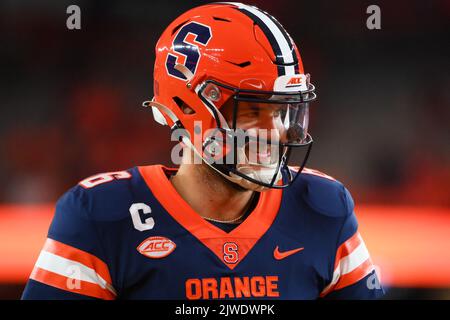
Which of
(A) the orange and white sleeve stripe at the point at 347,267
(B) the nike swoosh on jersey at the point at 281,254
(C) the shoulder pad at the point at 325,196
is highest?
(C) the shoulder pad at the point at 325,196

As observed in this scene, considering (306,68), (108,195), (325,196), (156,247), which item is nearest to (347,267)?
(325,196)

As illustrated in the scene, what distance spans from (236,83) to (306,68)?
3.67 metres

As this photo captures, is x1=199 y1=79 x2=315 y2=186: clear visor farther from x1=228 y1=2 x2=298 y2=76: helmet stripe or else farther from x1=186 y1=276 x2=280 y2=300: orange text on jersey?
x1=186 y1=276 x2=280 y2=300: orange text on jersey

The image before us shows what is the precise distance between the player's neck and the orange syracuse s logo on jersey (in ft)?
0.41

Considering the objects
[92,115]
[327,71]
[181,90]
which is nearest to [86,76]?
[92,115]

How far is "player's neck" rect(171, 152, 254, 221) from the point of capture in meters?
1.64

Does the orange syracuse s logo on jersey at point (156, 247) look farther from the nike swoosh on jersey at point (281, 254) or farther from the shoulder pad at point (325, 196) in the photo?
the shoulder pad at point (325, 196)

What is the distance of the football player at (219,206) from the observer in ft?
4.95

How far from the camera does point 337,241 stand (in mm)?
1664

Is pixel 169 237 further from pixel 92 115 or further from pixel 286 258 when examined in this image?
pixel 92 115

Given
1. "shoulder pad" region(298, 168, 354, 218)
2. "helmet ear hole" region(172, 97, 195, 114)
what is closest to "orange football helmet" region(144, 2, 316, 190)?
"helmet ear hole" region(172, 97, 195, 114)

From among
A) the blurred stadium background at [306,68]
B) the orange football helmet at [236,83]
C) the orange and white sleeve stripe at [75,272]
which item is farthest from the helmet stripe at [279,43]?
the blurred stadium background at [306,68]

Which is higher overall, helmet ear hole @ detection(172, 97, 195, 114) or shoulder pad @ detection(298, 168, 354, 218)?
helmet ear hole @ detection(172, 97, 195, 114)

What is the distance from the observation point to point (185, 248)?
1.55m
